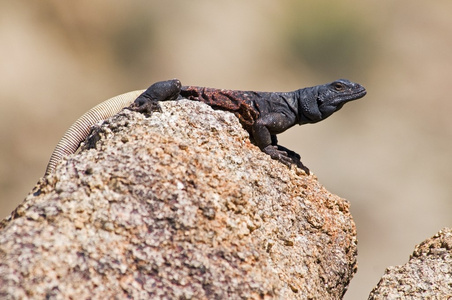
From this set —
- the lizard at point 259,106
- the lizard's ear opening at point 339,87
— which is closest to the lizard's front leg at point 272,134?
the lizard at point 259,106

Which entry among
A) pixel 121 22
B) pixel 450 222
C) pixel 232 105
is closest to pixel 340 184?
pixel 450 222

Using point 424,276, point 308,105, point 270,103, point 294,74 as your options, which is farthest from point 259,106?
point 294,74

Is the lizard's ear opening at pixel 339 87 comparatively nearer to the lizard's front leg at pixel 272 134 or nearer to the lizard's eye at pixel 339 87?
the lizard's eye at pixel 339 87

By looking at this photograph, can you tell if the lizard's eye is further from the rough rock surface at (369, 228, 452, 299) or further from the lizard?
the rough rock surface at (369, 228, 452, 299)

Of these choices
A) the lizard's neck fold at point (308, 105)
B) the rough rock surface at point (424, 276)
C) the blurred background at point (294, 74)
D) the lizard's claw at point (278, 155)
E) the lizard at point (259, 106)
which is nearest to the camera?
the rough rock surface at point (424, 276)

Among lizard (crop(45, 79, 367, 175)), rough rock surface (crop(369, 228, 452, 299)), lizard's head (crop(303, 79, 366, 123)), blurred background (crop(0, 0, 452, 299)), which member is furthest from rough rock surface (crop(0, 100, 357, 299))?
blurred background (crop(0, 0, 452, 299))

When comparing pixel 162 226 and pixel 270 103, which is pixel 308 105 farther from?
pixel 162 226

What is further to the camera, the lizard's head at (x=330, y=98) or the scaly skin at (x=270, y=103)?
the lizard's head at (x=330, y=98)
